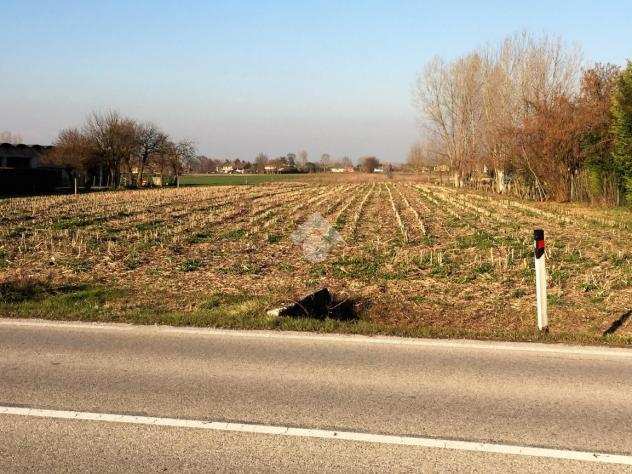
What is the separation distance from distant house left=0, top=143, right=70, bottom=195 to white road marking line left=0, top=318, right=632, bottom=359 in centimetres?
4410

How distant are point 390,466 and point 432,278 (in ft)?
26.5

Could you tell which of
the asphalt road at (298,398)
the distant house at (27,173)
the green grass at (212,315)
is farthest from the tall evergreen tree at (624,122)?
the distant house at (27,173)

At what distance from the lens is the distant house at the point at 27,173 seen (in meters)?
47.8

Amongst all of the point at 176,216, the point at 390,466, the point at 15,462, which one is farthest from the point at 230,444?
the point at 176,216

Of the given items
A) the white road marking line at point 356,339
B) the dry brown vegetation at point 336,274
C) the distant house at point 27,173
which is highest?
the distant house at point 27,173

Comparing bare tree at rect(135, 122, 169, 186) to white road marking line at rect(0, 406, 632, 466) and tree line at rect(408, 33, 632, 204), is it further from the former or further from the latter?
white road marking line at rect(0, 406, 632, 466)

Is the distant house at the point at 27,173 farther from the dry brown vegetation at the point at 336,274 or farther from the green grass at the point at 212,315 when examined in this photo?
the green grass at the point at 212,315

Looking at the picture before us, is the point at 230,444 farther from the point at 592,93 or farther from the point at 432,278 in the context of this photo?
the point at 592,93

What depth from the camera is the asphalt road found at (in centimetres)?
412

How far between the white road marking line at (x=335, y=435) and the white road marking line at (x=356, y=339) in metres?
2.59

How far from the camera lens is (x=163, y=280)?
1145 centimetres

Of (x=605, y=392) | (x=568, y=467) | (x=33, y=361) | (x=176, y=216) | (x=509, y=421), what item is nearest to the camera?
(x=568, y=467)

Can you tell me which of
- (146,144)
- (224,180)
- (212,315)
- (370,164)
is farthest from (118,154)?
(370,164)

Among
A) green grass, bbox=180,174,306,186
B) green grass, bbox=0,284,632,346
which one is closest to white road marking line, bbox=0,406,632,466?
green grass, bbox=0,284,632,346
